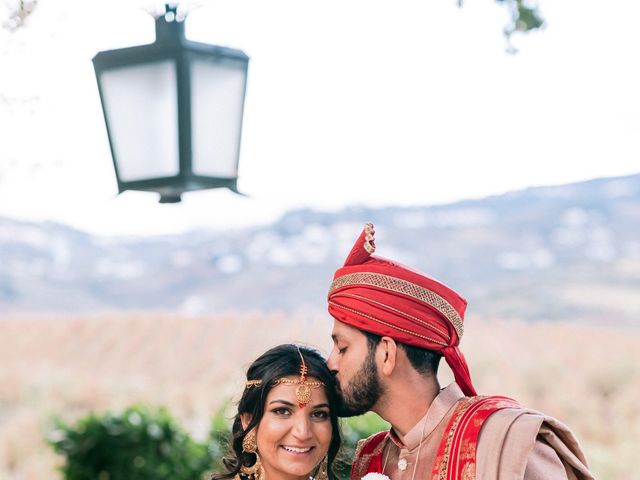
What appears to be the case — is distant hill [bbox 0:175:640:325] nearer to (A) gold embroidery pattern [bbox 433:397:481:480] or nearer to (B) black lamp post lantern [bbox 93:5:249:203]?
(B) black lamp post lantern [bbox 93:5:249:203]

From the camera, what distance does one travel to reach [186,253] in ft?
67.6

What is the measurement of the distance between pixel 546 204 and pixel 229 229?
7272 millimetres

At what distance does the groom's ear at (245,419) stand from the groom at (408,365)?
36 cm

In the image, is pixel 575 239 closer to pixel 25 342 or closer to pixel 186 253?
pixel 186 253

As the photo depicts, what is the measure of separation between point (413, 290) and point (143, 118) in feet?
3.83

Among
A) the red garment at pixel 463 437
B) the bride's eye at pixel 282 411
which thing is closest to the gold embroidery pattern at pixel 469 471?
the red garment at pixel 463 437

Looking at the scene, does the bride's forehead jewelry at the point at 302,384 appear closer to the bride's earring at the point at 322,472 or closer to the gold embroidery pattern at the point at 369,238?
the bride's earring at the point at 322,472

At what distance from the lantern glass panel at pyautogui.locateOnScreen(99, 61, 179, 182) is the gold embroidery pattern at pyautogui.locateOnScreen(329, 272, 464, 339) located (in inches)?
31.2

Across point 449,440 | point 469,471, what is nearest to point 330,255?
point 449,440

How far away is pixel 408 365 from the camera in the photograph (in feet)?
10.4

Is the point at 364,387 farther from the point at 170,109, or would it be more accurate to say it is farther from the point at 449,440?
the point at 170,109

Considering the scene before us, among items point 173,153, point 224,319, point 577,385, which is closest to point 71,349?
point 224,319

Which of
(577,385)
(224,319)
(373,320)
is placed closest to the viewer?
(373,320)

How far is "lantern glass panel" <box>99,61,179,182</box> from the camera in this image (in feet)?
10.9
